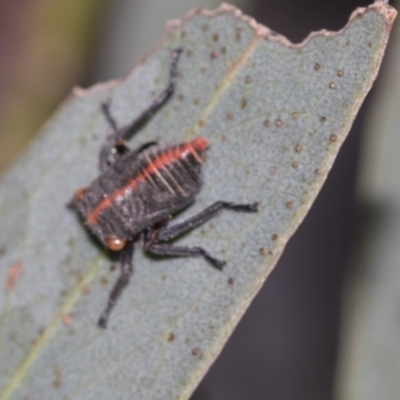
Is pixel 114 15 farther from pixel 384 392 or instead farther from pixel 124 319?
pixel 384 392

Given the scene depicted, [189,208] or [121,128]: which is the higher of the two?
[121,128]

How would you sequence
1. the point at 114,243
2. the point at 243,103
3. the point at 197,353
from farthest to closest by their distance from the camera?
the point at 114,243
the point at 243,103
the point at 197,353

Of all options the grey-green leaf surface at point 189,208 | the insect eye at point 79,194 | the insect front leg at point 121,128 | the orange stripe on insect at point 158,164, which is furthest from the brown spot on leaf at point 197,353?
the insect front leg at point 121,128

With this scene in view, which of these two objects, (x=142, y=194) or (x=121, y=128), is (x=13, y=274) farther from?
(x=121, y=128)

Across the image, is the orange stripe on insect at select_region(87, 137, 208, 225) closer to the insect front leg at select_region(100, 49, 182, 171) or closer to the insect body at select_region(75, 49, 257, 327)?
the insect body at select_region(75, 49, 257, 327)

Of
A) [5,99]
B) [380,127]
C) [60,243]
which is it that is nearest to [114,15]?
[5,99]

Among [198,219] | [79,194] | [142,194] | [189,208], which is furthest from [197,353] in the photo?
[79,194]

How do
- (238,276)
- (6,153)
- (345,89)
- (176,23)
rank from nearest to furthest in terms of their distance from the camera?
1. (345,89)
2. (238,276)
3. (176,23)
4. (6,153)
